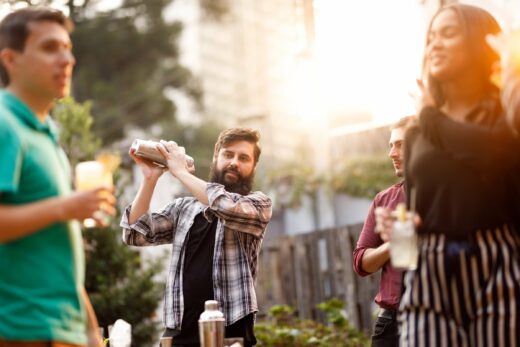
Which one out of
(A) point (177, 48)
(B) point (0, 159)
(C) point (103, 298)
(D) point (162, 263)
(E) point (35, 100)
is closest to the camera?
(B) point (0, 159)

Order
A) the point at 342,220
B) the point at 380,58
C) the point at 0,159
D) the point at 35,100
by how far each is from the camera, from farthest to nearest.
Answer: the point at 342,220 < the point at 380,58 < the point at 35,100 < the point at 0,159

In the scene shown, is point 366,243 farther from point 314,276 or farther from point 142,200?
point 314,276

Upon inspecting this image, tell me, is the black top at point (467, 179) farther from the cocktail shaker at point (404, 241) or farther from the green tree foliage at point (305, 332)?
the green tree foliage at point (305, 332)

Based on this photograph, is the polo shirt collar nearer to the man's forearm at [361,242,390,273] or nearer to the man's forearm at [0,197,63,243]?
the man's forearm at [0,197,63,243]

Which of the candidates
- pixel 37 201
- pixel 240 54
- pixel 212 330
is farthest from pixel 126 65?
pixel 37 201

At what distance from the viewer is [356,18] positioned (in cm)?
2022

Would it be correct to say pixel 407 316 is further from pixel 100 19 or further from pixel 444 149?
pixel 100 19

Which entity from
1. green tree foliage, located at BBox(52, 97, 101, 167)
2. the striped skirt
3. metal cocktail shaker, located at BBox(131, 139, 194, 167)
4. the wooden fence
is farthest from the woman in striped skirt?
the wooden fence

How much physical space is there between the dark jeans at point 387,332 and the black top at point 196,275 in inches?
33.9

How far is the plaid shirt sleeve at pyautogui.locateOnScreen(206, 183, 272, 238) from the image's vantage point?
537cm

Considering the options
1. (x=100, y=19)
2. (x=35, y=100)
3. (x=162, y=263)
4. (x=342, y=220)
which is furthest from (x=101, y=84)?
(x=35, y=100)

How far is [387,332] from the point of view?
531 cm

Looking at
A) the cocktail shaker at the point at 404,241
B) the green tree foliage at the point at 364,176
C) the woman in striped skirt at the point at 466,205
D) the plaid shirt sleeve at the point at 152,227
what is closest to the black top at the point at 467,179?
the woman in striped skirt at the point at 466,205

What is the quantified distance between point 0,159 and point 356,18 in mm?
17624
